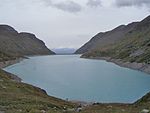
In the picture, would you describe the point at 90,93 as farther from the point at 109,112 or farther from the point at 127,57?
the point at 127,57

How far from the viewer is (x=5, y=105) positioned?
27781 mm

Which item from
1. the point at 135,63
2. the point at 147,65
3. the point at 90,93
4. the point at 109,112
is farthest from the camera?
the point at 135,63

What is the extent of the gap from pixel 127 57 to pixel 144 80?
80338 millimetres

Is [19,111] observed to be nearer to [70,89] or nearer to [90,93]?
[90,93]

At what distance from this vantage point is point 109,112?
26.6 m

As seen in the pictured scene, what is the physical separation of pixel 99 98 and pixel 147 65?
7134cm

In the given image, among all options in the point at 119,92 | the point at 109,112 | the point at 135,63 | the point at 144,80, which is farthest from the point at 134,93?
the point at 135,63

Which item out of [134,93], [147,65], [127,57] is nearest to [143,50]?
[127,57]

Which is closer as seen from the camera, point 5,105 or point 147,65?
point 5,105

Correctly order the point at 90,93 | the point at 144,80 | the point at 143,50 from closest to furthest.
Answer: the point at 90,93 < the point at 144,80 < the point at 143,50

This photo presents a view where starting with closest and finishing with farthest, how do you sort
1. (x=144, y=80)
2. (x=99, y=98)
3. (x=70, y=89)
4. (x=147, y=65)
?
(x=99, y=98), (x=70, y=89), (x=144, y=80), (x=147, y=65)

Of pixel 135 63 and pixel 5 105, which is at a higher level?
pixel 135 63

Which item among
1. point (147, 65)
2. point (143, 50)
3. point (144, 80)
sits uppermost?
point (143, 50)

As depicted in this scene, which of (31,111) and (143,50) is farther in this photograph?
(143,50)
